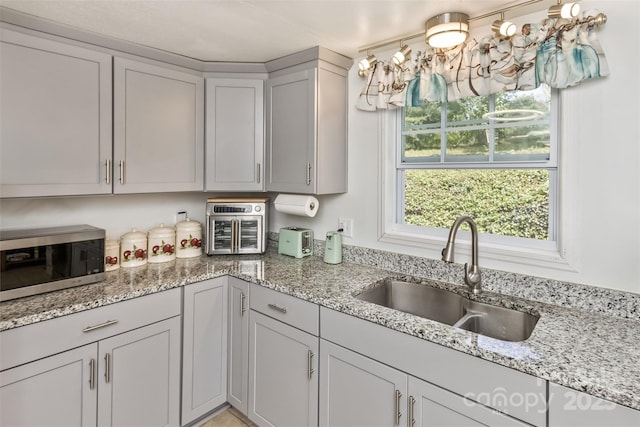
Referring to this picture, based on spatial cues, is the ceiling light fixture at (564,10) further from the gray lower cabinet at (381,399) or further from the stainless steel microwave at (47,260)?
the stainless steel microwave at (47,260)

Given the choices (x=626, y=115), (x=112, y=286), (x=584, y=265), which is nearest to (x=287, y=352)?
(x=112, y=286)

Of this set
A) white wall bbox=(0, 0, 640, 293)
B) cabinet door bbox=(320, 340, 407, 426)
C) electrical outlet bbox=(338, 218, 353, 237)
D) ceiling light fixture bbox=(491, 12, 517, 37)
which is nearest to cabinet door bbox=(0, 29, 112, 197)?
electrical outlet bbox=(338, 218, 353, 237)

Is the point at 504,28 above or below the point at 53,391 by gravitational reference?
above

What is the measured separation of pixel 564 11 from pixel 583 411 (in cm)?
139

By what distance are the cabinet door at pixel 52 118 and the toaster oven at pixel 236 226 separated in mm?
653

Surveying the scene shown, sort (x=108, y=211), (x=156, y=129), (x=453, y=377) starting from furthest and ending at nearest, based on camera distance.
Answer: (x=108, y=211) → (x=156, y=129) → (x=453, y=377)

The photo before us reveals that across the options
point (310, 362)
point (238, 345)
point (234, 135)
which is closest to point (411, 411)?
point (310, 362)

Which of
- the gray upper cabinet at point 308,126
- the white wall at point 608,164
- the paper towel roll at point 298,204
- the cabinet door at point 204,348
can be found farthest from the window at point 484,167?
the cabinet door at point 204,348

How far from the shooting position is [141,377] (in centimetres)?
172

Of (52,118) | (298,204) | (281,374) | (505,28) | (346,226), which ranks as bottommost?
(281,374)

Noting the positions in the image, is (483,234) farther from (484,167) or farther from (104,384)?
(104,384)

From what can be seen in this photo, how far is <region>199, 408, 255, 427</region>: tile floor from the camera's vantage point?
2.02m

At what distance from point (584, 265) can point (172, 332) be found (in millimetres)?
1903

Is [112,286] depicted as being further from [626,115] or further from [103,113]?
[626,115]
